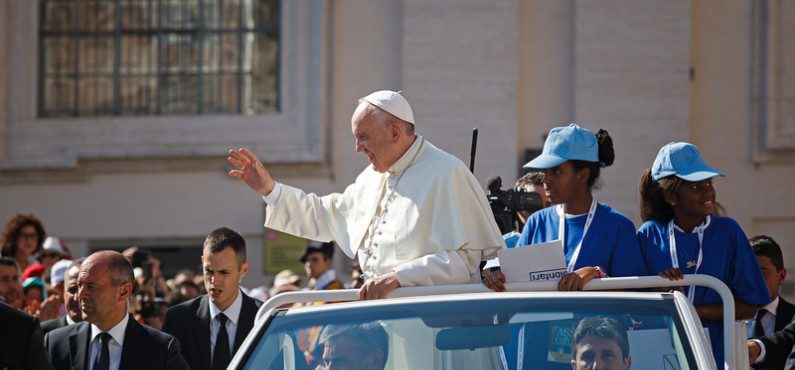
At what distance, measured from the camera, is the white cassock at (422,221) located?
6137 mm

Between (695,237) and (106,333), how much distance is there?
276cm

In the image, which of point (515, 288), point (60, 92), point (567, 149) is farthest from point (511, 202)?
point (60, 92)

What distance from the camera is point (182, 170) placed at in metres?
19.3

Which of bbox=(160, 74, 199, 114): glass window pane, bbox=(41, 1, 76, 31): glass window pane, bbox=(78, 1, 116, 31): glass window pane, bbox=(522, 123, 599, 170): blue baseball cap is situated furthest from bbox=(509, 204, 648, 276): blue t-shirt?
bbox=(41, 1, 76, 31): glass window pane

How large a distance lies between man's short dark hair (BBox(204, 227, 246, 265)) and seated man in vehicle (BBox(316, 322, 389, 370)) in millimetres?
2650

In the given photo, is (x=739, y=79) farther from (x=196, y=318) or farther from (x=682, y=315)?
(x=682, y=315)

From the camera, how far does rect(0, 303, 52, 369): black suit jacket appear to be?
6266mm

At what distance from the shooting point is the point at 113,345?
6.87m

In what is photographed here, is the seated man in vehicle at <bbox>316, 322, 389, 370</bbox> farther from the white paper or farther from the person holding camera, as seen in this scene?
the person holding camera

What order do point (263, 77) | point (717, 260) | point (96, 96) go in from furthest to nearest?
point (96, 96), point (263, 77), point (717, 260)

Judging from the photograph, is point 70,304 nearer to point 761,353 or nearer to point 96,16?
point 761,353

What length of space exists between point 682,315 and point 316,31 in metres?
14.2

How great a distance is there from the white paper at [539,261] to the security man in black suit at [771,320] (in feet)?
4.88

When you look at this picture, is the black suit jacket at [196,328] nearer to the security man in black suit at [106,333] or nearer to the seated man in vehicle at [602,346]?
the security man in black suit at [106,333]
